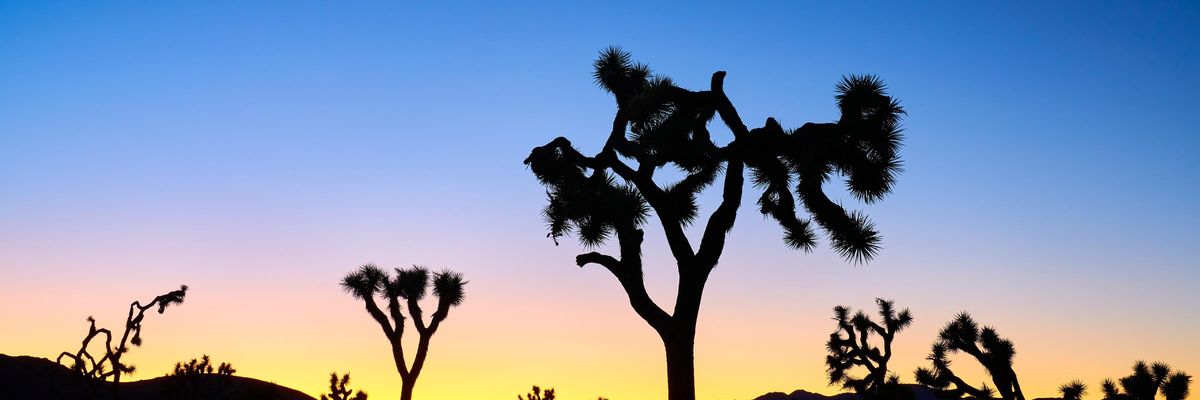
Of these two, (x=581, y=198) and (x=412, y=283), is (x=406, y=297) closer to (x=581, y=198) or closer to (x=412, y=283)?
(x=412, y=283)

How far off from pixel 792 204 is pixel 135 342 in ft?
75.4

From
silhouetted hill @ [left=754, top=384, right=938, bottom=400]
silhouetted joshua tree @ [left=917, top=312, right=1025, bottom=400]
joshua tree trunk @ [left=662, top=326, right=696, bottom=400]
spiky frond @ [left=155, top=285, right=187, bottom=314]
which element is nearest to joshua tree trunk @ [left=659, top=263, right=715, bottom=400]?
joshua tree trunk @ [left=662, top=326, right=696, bottom=400]

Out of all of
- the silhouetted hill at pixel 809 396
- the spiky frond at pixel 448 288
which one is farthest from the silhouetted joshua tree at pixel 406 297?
the silhouetted hill at pixel 809 396

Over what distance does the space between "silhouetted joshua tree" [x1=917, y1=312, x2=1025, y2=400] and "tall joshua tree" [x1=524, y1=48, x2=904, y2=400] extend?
9471mm

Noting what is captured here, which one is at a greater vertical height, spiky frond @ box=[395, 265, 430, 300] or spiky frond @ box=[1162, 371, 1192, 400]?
spiky frond @ box=[395, 265, 430, 300]

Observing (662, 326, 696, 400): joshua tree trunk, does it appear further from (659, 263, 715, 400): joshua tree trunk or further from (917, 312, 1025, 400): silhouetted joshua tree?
(917, 312, 1025, 400): silhouetted joshua tree

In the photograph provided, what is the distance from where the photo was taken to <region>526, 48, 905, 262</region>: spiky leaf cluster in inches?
426

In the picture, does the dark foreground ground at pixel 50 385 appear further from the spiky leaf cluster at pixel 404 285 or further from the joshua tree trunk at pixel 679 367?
the joshua tree trunk at pixel 679 367

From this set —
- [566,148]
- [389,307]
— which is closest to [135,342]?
[389,307]

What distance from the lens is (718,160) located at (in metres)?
11.0

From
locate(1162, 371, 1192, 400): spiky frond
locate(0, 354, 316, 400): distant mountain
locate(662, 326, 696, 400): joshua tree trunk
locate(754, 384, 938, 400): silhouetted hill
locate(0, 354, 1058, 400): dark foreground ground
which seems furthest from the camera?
locate(754, 384, 938, 400): silhouetted hill

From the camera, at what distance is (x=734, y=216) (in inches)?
409

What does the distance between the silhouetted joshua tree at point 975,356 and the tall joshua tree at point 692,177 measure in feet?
31.1

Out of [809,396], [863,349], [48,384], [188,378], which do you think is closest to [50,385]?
A: [48,384]
